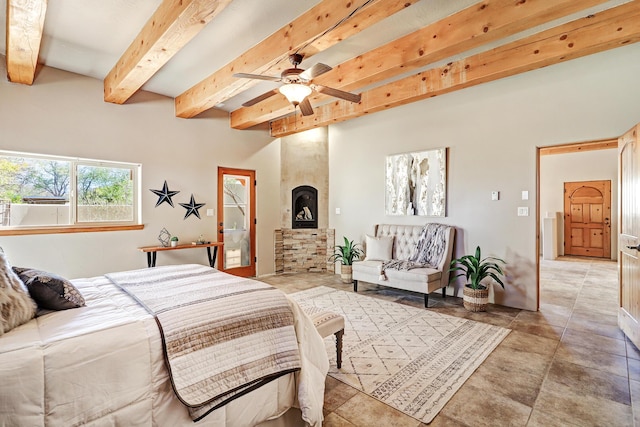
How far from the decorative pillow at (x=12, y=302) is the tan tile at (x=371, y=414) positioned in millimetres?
1731

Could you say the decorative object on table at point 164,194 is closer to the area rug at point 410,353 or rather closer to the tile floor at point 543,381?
the area rug at point 410,353

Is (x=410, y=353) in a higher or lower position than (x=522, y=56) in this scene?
lower

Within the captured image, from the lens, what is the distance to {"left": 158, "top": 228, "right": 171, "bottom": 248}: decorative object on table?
15.5 feet

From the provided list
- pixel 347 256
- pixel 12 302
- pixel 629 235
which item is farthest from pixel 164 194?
pixel 629 235

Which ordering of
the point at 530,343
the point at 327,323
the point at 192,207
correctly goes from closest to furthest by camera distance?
the point at 327,323 < the point at 530,343 < the point at 192,207

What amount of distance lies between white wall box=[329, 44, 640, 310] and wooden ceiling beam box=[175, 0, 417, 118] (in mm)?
2584

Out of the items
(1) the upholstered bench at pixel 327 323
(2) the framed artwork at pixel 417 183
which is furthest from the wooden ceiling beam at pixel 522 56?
(1) the upholstered bench at pixel 327 323

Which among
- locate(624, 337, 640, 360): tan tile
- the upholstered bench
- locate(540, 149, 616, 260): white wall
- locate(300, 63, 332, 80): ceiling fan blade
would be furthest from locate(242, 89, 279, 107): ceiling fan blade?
locate(540, 149, 616, 260): white wall

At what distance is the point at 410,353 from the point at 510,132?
3.09 meters

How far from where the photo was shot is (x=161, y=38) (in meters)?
2.55

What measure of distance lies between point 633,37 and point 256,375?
12.6ft

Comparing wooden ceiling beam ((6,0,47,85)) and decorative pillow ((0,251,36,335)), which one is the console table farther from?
decorative pillow ((0,251,36,335))

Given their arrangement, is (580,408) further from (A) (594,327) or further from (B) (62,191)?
(B) (62,191)

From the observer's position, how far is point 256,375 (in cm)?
160
